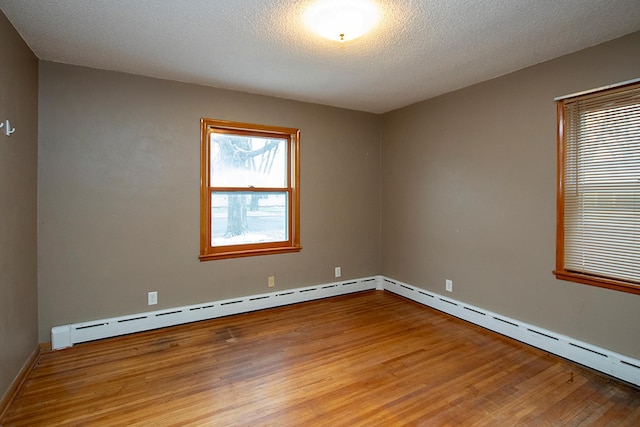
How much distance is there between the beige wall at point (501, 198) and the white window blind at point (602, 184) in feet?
0.39

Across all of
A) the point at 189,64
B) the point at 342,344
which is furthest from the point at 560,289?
the point at 189,64

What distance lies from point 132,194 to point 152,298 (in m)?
1.05

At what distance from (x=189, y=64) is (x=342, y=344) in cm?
286

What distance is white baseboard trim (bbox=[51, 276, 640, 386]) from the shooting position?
8.15 ft

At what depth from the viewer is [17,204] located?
2.35 m

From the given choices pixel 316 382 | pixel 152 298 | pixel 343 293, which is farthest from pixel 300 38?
pixel 343 293

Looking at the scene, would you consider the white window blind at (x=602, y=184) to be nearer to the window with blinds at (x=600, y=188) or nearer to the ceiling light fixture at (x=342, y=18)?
the window with blinds at (x=600, y=188)

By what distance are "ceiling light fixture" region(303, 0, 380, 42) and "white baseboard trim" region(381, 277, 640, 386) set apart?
2872 mm

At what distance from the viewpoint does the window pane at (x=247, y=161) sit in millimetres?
3615

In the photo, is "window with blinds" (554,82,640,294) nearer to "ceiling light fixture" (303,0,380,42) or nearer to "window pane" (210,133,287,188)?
"ceiling light fixture" (303,0,380,42)

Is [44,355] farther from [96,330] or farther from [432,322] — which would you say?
[432,322]

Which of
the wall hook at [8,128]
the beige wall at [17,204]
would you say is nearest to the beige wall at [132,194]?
the beige wall at [17,204]

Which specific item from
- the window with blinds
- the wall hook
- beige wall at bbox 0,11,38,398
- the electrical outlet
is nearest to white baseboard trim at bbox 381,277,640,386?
the window with blinds

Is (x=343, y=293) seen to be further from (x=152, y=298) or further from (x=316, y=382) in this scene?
(x=152, y=298)
